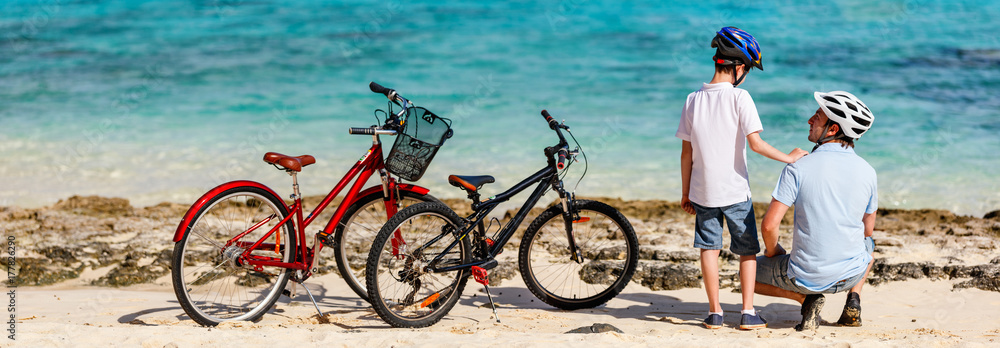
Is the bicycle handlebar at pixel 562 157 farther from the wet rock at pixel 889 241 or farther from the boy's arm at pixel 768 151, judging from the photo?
the wet rock at pixel 889 241

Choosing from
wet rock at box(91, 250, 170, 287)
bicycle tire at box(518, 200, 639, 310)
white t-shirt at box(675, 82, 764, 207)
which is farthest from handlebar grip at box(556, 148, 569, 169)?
wet rock at box(91, 250, 170, 287)

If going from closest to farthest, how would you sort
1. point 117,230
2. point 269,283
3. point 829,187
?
point 829,187, point 269,283, point 117,230

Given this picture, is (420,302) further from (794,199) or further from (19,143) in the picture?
(19,143)

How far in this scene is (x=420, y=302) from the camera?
4.18 m

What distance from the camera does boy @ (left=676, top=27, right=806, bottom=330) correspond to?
3.59 metres

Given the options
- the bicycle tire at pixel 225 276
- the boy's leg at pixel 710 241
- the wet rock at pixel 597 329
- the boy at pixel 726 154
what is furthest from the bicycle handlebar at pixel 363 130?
the boy's leg at pixel 710 241

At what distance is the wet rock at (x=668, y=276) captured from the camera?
4.77 m

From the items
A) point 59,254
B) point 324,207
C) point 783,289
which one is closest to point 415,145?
point 324,207

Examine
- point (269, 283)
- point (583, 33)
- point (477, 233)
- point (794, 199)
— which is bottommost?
point (269, 283)

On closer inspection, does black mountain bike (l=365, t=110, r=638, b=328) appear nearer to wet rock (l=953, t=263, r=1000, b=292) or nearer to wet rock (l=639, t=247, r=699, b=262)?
wet rock (l=639, t=247, r=699, b=262)

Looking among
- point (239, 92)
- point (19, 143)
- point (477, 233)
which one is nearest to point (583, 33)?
point (239, 92)

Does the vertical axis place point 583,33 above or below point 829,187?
above

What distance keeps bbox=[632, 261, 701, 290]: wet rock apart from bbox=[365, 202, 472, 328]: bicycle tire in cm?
135

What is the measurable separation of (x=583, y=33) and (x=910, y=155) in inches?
349
